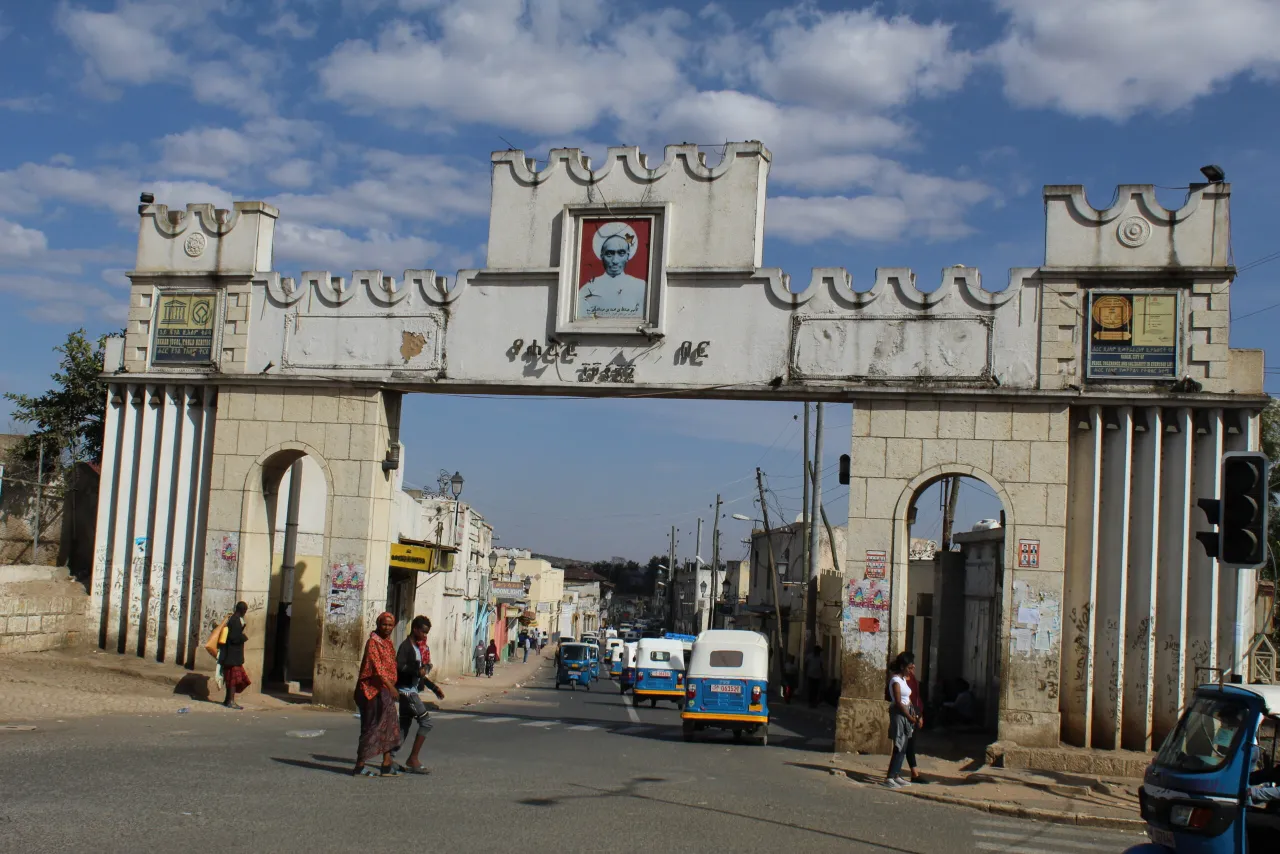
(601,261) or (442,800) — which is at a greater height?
(601,261)

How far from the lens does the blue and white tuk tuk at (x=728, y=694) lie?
69.5 feet

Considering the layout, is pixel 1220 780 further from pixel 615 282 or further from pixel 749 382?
pixel 615 282

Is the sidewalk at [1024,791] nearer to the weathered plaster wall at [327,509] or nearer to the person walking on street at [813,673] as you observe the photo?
the weathered plaster wall at [327,509]

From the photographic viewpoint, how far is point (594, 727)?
72.7 ft

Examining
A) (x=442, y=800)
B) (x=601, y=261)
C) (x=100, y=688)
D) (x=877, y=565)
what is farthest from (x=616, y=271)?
(x=442, y=800)

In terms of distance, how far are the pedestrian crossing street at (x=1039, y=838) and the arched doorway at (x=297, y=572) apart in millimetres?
17433

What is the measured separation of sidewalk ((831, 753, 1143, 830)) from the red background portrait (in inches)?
319

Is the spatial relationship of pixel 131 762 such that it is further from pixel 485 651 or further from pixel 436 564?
pixel 485 651

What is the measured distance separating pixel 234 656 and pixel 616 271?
850cm

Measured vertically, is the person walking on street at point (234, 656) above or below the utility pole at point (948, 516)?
below

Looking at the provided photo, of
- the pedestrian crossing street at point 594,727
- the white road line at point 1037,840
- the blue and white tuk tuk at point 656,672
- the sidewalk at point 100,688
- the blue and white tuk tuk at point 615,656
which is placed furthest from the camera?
the blue and white tuk tuk at point 615,656

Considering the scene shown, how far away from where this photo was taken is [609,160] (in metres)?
20.6

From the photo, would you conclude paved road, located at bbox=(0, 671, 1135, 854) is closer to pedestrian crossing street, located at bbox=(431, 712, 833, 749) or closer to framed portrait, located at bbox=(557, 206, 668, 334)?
pedestrian crossing street, located at bbox=(431, 712, 833, 749)

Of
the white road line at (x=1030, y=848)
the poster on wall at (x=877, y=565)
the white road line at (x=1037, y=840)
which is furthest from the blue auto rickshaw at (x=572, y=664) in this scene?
the white road line at (x=1030, y=848)
